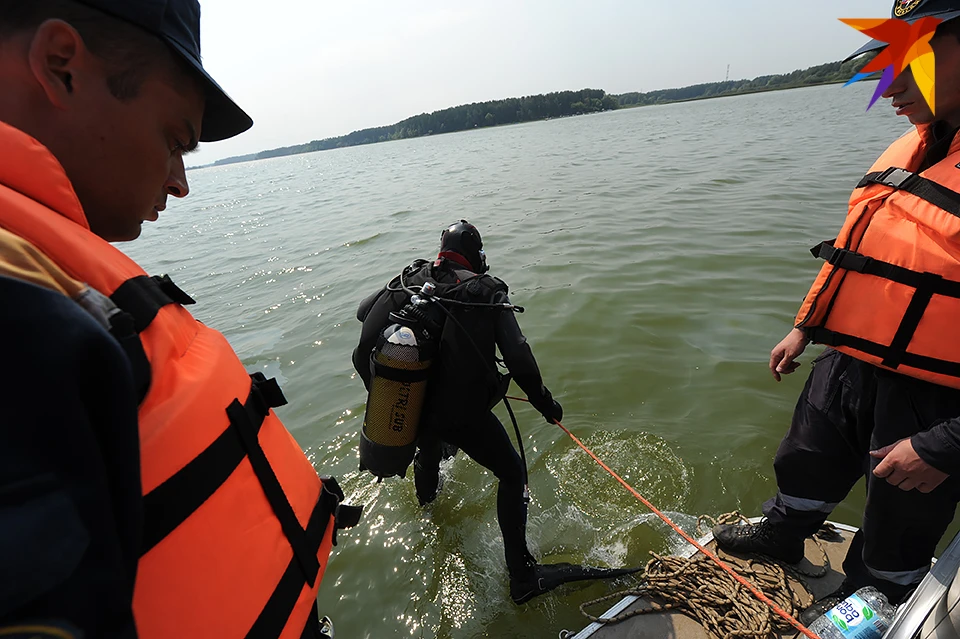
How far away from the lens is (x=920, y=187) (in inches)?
80.9

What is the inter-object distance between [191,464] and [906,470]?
2.72 metres

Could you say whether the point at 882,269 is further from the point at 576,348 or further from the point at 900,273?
the point at 576,348

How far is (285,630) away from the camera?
1188 mm

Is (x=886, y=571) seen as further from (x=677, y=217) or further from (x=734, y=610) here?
(x=677, y=217)

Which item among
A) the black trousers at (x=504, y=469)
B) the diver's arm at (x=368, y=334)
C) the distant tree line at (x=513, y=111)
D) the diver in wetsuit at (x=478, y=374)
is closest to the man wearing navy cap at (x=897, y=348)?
the diver in wetsuit at (x=478, y=374)

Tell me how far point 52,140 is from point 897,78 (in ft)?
9.76

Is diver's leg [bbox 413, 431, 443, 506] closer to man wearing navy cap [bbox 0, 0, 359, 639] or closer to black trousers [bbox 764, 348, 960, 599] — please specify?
man wearing navy cap [bbox 0, 0, 359, 639]

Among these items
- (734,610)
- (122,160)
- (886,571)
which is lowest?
(734,610)

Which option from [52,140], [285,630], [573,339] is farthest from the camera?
[573,339]

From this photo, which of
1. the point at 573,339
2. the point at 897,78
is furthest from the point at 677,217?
the point at 897,78

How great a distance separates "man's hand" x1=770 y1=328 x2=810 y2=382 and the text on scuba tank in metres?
2.25

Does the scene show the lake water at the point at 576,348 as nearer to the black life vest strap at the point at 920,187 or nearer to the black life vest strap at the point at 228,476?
the black life vest strap at the point at 228,476

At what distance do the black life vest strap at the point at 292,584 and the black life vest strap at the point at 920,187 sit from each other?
9.15ft

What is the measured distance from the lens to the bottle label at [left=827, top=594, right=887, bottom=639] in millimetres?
1953
